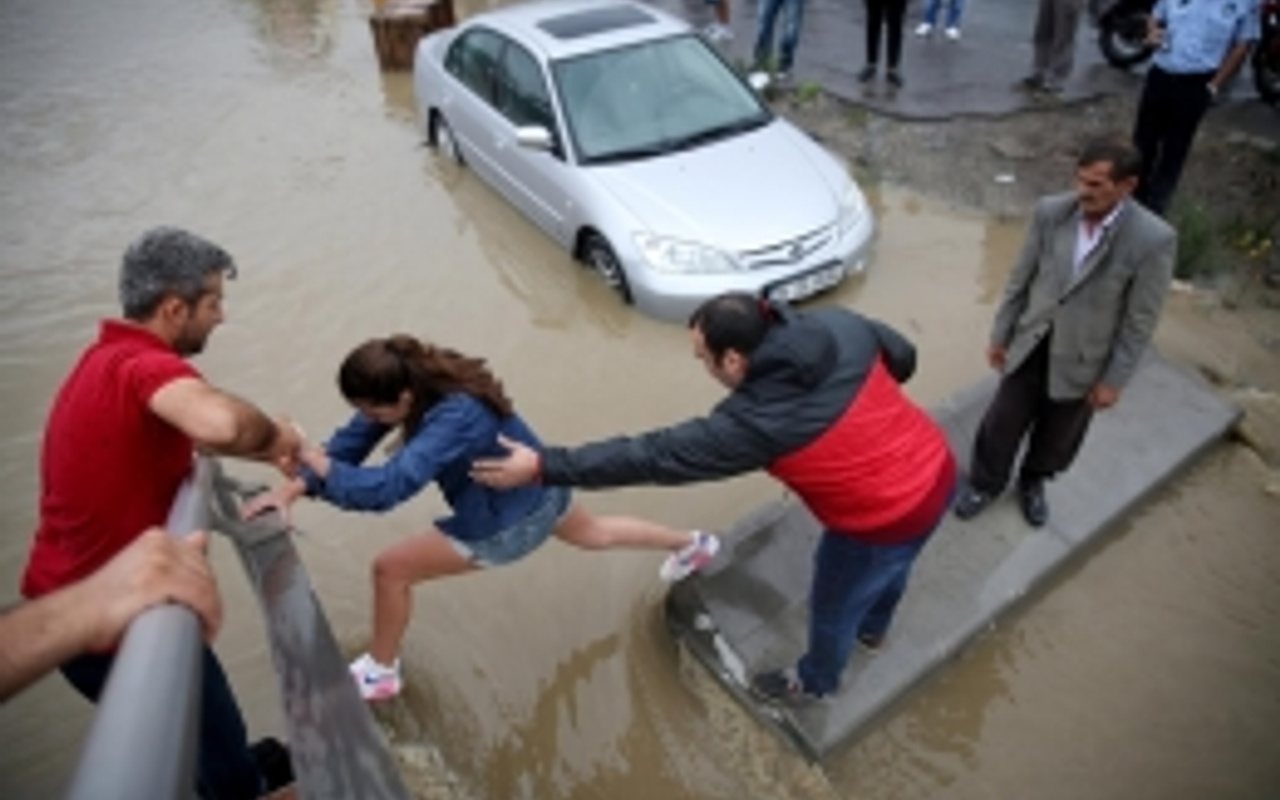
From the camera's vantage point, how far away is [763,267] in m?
5.16

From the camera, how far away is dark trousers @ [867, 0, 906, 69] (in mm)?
8320

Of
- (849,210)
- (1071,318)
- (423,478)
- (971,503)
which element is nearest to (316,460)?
(423,478)

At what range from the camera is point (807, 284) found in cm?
533

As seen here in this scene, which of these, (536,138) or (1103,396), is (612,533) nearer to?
(1103,396)

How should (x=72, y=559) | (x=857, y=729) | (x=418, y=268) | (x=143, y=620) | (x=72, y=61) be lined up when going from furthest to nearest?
(x=72, y=61)
(x=418, y=268)
(x=857, y=729)
(x=72, y=559)
(x=143, y=620)

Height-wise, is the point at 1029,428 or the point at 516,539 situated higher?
the point at 516,539

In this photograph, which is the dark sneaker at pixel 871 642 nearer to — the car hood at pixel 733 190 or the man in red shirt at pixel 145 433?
the man in red shirt at pixel 145 433

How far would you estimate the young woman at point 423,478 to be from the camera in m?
2.46

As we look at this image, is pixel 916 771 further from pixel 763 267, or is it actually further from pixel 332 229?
pixel 332 229

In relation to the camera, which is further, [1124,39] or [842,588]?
[1124,39]

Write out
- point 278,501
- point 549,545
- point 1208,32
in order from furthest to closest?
1. point 1208,32
2. point 549,545
3. point 278,501

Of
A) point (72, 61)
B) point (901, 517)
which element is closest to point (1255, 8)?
point (901, 517)

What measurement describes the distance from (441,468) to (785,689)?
158 cm

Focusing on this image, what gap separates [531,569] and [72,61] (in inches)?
418
